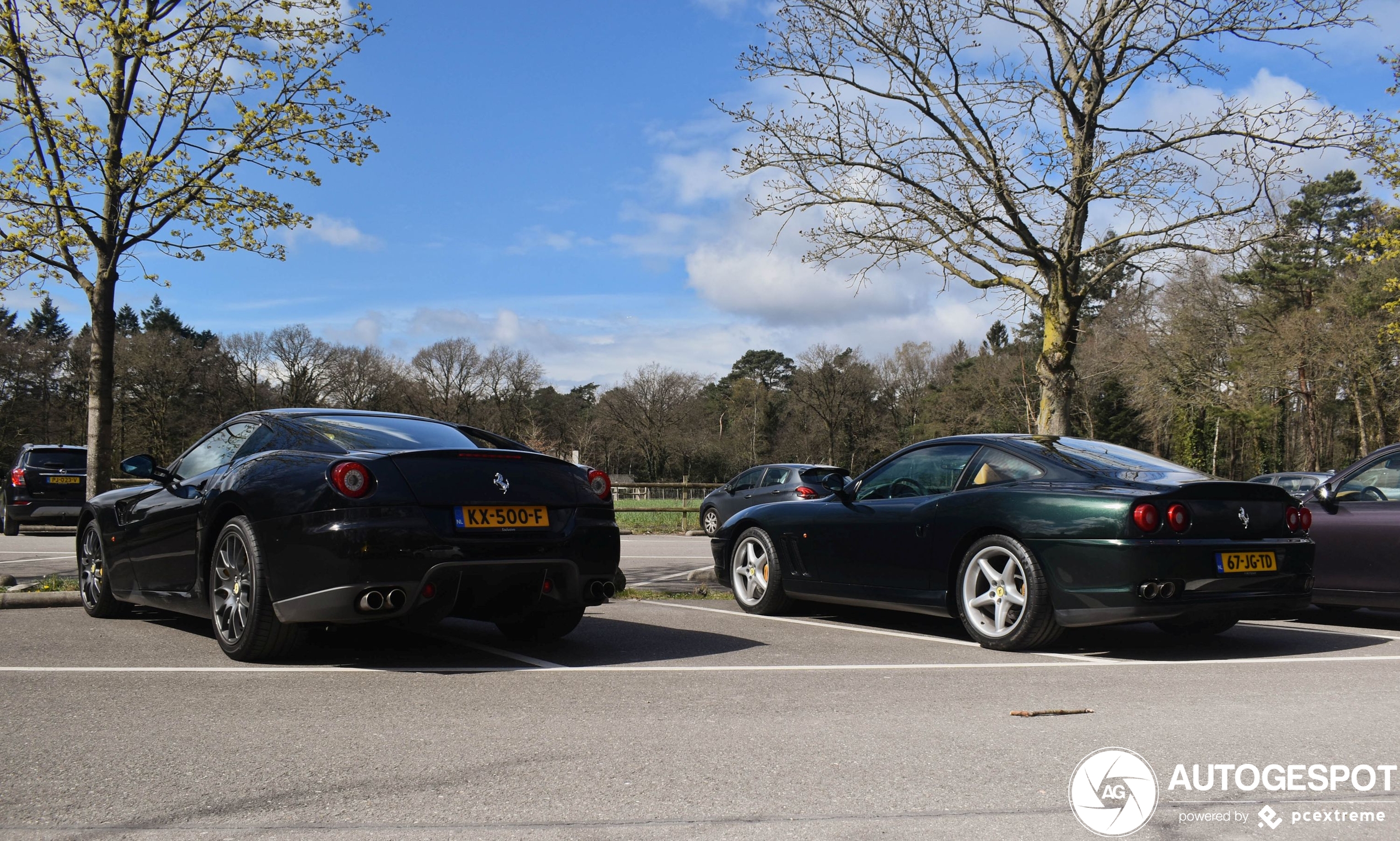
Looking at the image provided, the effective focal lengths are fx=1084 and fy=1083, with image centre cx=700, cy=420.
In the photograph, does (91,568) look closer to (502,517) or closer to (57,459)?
(502,517)

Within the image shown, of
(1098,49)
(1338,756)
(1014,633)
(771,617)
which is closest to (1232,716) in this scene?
(1338,756)


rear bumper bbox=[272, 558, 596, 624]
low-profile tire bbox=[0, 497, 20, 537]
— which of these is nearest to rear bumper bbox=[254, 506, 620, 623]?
rear bumper bbox=[272, 558, 596, 624]

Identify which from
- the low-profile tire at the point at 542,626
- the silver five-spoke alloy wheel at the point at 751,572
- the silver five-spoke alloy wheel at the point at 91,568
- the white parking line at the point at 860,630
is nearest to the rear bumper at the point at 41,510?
the silver five-spoke alloy wheel at the point at 91,568

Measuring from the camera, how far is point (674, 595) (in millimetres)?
10117

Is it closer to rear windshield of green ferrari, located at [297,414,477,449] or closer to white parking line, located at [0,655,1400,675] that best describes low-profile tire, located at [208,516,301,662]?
white parking line, located at [0,655,1400,675]

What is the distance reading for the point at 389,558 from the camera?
529 centimetres

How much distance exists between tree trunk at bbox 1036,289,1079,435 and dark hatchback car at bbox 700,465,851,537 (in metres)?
3.71

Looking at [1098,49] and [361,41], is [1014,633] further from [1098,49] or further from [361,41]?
[1098,49]

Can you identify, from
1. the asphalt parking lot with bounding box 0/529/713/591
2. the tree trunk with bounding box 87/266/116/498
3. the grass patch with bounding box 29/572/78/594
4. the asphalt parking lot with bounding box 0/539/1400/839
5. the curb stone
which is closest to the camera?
the asphalt parking lot with bounding box 0/539/1400/839

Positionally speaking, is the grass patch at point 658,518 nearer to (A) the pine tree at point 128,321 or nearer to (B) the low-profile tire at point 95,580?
(B) the low-profile tire at point 95,580

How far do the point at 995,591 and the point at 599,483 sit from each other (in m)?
2.55

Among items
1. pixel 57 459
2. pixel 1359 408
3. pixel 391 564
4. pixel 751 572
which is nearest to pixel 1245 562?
pixel 751 572

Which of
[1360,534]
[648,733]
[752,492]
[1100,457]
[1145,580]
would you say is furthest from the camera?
[752,492]

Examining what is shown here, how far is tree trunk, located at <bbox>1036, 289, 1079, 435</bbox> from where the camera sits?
14320mm
